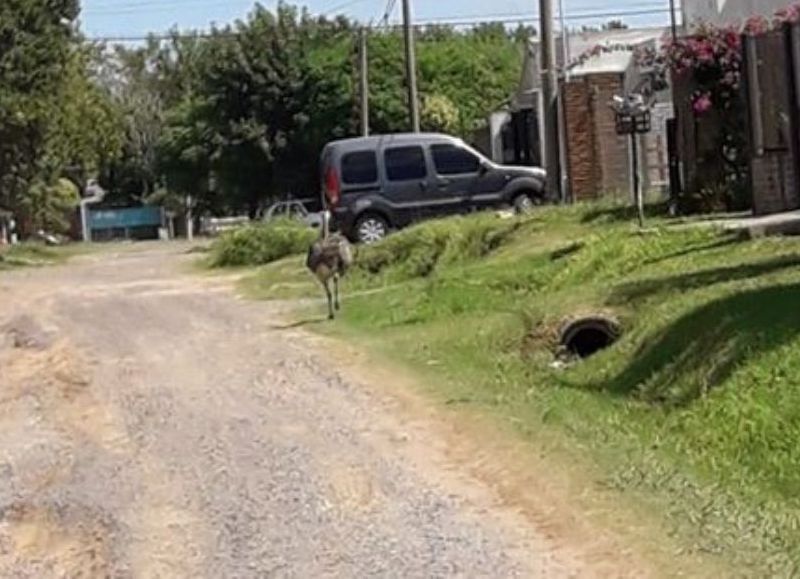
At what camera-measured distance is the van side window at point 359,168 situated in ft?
118

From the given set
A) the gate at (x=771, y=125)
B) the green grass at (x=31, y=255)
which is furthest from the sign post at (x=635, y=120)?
the green grass at (x=31, y=255)

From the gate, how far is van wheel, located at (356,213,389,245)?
13469 mm

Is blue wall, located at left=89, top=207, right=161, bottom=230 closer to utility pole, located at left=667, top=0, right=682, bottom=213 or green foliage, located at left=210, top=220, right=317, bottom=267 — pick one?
green foliage, located at left=210, top=220, right=317, bottom=267

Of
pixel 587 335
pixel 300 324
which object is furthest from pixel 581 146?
pixel 587 335

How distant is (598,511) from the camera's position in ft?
33.6

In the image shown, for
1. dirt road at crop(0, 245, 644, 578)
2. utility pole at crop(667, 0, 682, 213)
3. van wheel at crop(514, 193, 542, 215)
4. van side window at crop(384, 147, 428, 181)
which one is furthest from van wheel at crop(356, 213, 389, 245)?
dirt road at crop(0, 245, 644, 578)

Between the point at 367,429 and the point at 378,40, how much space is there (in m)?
58.6

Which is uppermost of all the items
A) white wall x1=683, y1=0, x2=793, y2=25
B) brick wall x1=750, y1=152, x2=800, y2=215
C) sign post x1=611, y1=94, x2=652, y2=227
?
white wall x1=683, y1=0, x2=793, y2=25

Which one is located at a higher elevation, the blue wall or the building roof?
Result: the building roof

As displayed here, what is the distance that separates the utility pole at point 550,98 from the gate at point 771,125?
1004 cm

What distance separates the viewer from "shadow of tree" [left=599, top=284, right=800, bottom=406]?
12.7 metres

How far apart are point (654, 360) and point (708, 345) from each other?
34.4 inches

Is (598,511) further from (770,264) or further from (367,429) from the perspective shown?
(770,264)

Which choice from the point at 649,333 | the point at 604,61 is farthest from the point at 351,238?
the point at 649,333
